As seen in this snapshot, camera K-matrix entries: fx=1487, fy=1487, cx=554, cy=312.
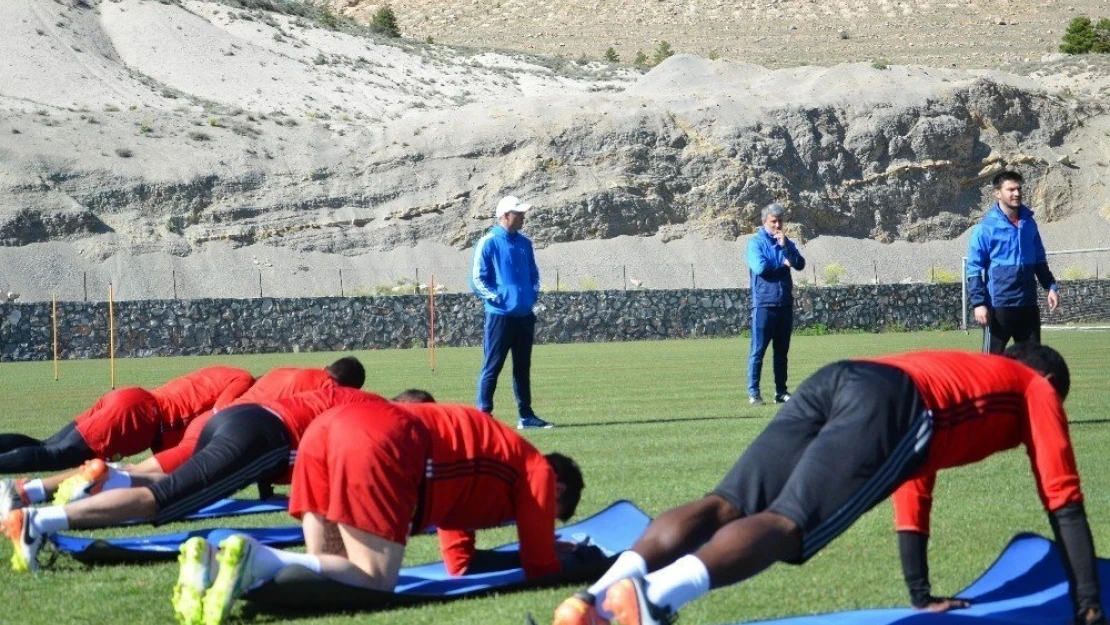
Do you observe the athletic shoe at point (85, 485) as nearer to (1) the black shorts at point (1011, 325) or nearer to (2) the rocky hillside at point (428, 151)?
(1) the black shorts at point (1011, 325)

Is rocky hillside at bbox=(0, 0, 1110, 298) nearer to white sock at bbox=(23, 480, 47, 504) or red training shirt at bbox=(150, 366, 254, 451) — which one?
red training shirt at bbox=(150, 366, 254, 451)

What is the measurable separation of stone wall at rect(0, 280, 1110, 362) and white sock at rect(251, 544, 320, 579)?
3136 cm

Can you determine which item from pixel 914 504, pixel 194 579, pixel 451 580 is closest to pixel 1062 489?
pixel 914 504

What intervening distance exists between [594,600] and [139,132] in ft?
193

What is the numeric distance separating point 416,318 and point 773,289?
2504 centimetres

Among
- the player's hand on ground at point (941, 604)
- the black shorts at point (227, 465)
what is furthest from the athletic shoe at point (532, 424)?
the player's hand on ground at point (941, 604)

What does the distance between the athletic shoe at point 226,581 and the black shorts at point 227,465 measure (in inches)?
47.4

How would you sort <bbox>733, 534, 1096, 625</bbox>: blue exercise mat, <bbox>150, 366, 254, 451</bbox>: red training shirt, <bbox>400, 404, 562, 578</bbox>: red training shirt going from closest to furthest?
<bbox>733, 534, 1096, 625</bbox>: blue exercise mat < <bbox>400, 404, 562, 578</bbox>: red training shirt < <bbox>150, 366, 254, 451</bbox>: red training shirt

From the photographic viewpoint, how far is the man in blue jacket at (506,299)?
13609 mm

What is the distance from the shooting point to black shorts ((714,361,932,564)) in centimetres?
473

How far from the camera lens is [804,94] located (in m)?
66.6

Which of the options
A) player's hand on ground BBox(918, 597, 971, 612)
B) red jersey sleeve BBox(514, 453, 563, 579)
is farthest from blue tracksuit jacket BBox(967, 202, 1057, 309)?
red jersey sleeve BBox(514, 453, 563, 579)

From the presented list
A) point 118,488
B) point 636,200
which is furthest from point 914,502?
point 636,200

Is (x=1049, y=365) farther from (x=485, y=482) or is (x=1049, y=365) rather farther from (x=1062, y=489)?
(x=485, y=482)
